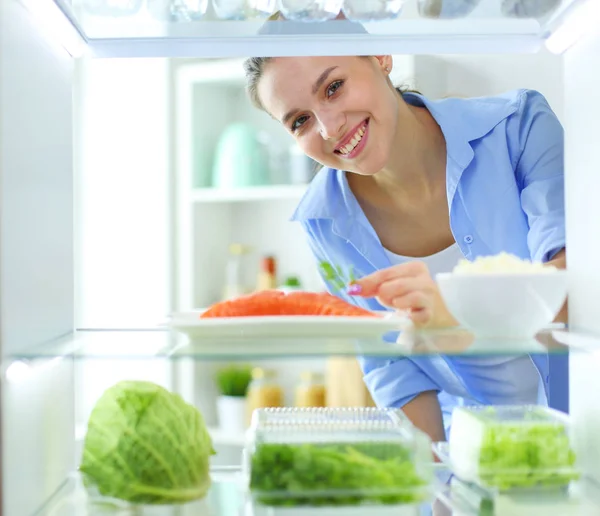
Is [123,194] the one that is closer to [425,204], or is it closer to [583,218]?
[425,204]

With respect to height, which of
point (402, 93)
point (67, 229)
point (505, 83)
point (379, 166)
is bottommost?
point (67, 229)

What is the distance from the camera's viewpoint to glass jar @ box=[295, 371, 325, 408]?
8.65 ft

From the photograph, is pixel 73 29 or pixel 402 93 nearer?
pixel 73 29

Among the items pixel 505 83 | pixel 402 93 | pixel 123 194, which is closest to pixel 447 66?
pixel 505 83

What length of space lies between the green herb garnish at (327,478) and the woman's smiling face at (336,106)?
2.43 feet

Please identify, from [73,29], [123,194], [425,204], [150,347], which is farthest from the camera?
[123,194]

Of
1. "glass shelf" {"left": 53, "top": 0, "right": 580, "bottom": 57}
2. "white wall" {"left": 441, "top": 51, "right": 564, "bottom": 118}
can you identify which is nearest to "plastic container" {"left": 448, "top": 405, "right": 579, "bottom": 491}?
"glass shelf" {"left": 53, "top": 0, "right": 580, "bottom": 57}

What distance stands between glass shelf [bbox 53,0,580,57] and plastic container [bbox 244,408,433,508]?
439mm

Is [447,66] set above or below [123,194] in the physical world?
above

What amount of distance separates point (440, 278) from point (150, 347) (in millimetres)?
309

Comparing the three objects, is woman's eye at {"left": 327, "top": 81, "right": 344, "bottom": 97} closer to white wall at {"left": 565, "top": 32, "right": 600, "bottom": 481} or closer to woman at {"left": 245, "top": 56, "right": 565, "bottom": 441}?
woman at {"left": 245, "top": 56, "right": 565, "bottom": 441}

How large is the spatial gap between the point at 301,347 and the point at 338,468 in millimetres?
131

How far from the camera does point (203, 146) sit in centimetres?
291

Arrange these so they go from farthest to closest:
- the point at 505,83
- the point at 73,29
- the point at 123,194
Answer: the point at 123,194
the point at 505,83
the point at 73,29
